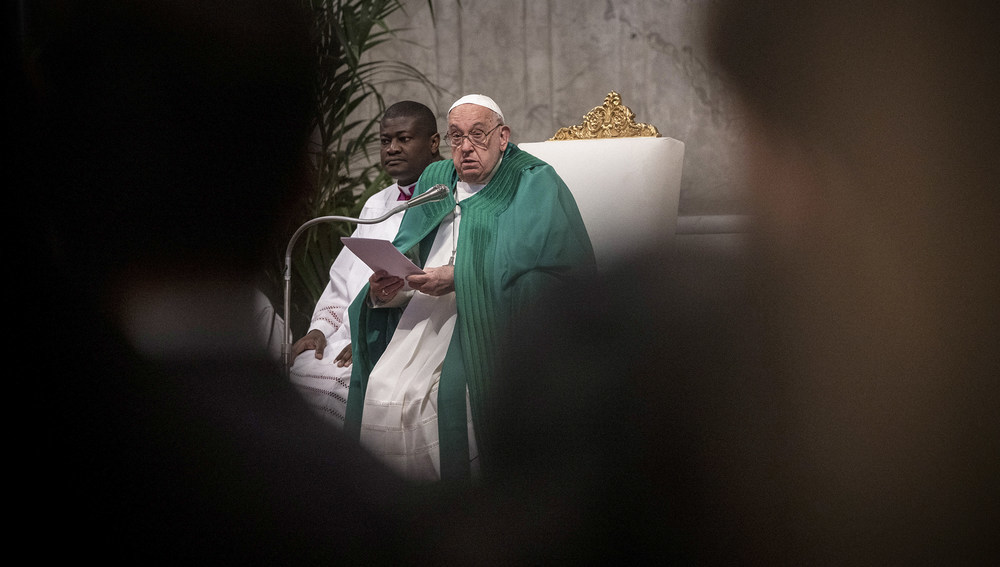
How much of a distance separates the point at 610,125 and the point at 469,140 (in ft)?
1.95

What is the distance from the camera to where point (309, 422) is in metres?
0.43

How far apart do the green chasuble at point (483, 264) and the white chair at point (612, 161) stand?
0.87 ft

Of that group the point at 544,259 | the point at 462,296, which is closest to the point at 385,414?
the point at 462,296

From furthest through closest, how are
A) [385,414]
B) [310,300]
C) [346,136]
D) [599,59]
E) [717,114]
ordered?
[346,136]
[310,300]
[599,59]
[385,414]
[717,114]

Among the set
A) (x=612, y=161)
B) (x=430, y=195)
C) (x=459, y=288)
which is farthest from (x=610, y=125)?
(x=430, y=195)

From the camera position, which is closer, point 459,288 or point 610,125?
point 459,288

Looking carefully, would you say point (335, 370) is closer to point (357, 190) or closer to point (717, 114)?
A: point (357, 190)

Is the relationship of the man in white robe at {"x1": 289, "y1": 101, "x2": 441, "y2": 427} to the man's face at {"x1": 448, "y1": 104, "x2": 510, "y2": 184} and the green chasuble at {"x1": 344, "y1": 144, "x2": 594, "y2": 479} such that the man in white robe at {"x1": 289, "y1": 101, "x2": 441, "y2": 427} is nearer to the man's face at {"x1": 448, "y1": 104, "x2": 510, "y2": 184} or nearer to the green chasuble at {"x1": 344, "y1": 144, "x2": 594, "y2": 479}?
the green chasuble at {"x1": 344, "y1": 144, "x2": 594, "y2": 479}

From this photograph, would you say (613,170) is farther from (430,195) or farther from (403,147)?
(430,195)

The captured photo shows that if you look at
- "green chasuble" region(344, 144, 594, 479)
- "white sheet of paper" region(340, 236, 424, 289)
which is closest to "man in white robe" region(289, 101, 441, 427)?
"green chasuble" region(344, 144, 594, 479)

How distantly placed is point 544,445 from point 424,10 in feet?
5.42

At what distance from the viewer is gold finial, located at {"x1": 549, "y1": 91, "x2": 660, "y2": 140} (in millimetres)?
1703

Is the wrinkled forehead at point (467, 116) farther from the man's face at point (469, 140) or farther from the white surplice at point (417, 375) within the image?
the white surplice at point (417, 375)

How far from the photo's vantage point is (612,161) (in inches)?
65.0
